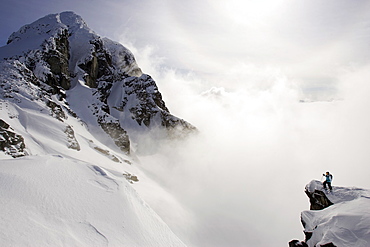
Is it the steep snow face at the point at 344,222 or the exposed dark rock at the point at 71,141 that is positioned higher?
the exposed dark rock at the point at 71,141

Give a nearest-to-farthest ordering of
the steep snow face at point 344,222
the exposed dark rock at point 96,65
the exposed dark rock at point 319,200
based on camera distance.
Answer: the steep snow face at point 344,222 < the exposed dark rock at point 319,200 < the exposed dark rock at point 96,65

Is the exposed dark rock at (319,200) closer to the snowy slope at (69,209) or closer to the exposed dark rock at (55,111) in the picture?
the snowy slope at (69,209)

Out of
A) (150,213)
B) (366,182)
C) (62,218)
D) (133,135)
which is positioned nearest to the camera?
(62,218)

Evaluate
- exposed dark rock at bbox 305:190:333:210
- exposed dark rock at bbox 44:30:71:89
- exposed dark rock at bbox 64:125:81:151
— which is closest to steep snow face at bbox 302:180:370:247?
exposed dark rock at bbox 305:190:333:210

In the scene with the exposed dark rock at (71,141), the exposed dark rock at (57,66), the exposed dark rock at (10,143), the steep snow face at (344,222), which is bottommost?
the exposed dark rock at (10,143)

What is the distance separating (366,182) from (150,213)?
586 feet

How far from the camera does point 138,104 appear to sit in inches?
3558

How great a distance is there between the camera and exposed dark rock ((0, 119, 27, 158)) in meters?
21.8

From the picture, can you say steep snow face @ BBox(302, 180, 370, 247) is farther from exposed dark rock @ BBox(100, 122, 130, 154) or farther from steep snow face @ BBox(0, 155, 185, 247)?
exposed dark rock @ BBox(100, 122, 130, 154)

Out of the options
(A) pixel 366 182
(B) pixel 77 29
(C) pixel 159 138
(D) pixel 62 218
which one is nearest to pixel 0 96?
(D) pixel 62 218

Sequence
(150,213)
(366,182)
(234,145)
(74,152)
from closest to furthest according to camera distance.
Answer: (150,213)
(74,152)
(366,182)
(234,145)

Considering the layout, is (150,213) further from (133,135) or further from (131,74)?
(131,74)

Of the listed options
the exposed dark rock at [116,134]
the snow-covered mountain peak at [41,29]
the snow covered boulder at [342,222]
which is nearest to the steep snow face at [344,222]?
the snow covered boulder at [342,222]

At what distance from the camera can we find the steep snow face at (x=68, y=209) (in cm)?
617
